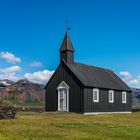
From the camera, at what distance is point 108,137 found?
17781mm

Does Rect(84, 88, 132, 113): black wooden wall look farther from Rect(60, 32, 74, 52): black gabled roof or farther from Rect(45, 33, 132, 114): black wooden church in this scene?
Rect(60, 32, 74, 52): black gabled roof

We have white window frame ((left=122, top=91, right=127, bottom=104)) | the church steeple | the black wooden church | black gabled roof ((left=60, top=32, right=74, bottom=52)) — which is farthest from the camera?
white window frame ((left=122, top=91, right=127, bottom=104))

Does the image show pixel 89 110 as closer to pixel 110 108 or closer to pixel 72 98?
pixel 72 98

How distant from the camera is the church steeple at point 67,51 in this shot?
43000 mm

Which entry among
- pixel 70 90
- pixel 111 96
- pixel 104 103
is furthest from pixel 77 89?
pixel 111 96

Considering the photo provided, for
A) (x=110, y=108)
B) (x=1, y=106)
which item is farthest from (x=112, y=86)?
(x=1, y=106)

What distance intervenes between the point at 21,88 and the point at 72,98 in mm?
61271

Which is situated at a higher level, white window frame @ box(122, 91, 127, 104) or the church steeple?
the church steeple

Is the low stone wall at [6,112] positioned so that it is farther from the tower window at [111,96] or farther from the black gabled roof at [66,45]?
the tower window at [111,96]

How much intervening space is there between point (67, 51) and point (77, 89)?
534 centimetres

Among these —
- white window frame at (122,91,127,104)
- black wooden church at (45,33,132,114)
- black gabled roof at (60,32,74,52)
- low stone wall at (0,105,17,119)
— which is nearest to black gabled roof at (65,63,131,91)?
black wooden church at (45,33,132,114)

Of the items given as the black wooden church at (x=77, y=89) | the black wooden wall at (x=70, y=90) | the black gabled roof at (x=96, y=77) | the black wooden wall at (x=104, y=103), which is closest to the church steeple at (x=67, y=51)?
the black wooden church at (x=77, y=89)

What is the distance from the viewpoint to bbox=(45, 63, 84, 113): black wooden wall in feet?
133

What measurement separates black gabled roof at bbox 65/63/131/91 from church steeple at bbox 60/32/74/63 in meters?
0.83
